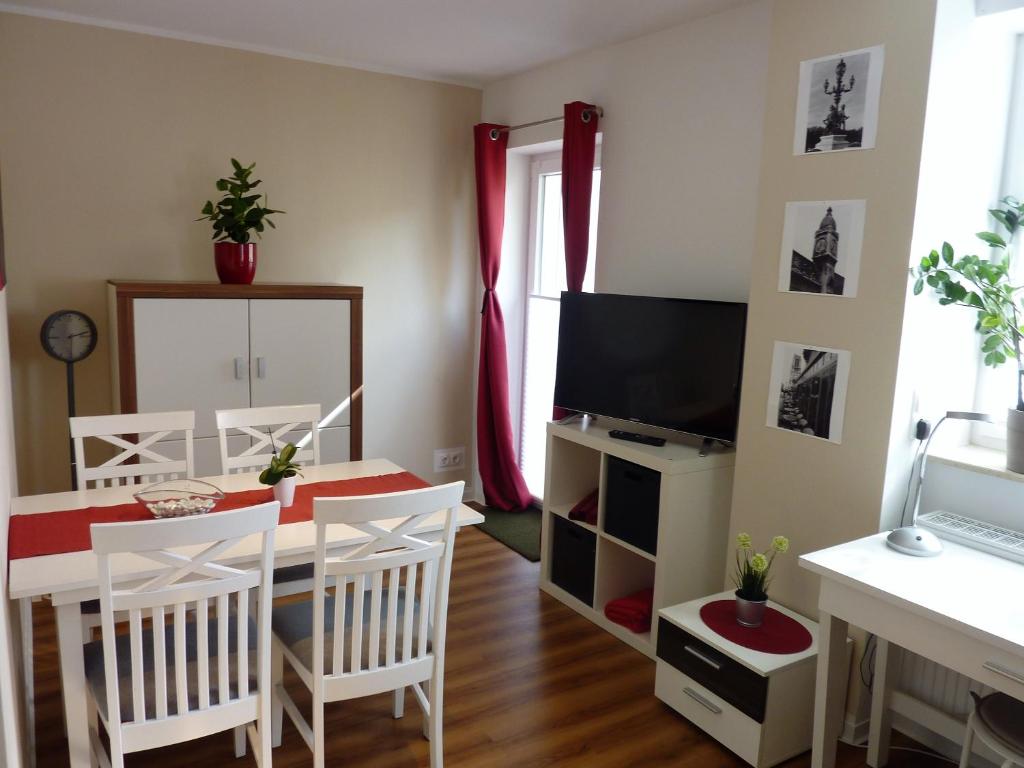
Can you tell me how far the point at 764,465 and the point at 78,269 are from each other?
3.37 m

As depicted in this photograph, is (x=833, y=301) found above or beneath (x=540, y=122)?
beneath

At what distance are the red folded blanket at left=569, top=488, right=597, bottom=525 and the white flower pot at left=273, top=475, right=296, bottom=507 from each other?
4.76 ft

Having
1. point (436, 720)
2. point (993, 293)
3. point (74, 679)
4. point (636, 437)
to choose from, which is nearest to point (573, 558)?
point (636, 437)

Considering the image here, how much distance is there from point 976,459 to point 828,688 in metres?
0.88

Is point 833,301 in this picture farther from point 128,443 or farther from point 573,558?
point 128,443

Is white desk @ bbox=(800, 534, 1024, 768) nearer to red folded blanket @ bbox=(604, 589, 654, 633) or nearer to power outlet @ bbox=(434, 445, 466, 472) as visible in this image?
red folded blanket @ bbox=(604, 589, 654, 633)

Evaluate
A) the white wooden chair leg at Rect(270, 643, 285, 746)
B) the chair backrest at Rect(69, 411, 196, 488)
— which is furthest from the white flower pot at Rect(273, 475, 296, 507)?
the chair backrest at Rect(69, 411, 196, 488)

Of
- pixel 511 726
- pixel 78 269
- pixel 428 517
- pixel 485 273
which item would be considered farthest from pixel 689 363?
pixel 78 269

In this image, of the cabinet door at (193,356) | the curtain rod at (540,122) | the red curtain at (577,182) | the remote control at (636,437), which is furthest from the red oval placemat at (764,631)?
the cabinet door at (193,356)

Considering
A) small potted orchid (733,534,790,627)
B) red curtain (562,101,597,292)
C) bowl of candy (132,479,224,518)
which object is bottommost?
small potted orchid (733,534,790,627)

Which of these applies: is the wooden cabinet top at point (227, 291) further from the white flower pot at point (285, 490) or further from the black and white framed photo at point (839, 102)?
the black and white framed photo at point (839, 102)

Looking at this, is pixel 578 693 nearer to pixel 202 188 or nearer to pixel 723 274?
pixel 723 274

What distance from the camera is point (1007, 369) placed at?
8.87ft

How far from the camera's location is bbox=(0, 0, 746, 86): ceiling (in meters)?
3.44
